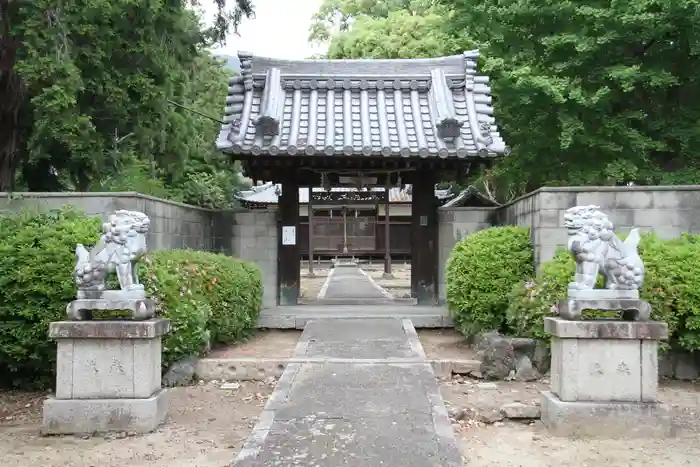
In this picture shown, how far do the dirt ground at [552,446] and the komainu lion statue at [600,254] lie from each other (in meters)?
1.45

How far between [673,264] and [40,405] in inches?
306

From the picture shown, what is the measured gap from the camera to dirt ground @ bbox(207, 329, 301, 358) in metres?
8.84

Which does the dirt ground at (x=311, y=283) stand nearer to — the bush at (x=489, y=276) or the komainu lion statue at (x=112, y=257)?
the bush at (x=489, y=276)

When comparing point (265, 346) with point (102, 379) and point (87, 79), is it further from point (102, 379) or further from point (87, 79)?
point (87, 79)

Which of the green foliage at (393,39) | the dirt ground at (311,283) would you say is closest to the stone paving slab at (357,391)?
the dirt ground at (311,283)

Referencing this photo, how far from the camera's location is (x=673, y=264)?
7664mm

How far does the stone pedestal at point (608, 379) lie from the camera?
582cm

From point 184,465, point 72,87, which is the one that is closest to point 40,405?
point 184,465

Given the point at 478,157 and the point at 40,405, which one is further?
the point at 478,157

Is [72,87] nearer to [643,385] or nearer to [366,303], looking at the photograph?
[366,303]

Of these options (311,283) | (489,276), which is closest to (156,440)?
(489,276)

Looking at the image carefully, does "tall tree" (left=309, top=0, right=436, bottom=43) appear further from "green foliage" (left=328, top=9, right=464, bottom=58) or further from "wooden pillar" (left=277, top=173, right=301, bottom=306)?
"wooden pillar" (left=277, top=173, right=301, bottom=306)

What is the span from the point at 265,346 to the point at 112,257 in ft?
13.4

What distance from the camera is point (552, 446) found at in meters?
5.57
